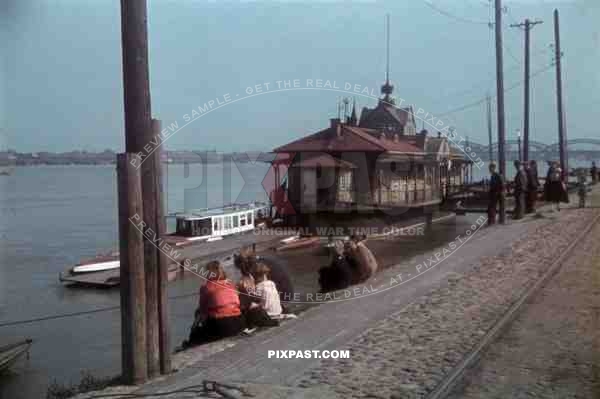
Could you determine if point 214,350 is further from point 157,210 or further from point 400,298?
point 400,298

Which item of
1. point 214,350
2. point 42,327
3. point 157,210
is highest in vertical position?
point 157,210

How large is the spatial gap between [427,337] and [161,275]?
296 centimetres

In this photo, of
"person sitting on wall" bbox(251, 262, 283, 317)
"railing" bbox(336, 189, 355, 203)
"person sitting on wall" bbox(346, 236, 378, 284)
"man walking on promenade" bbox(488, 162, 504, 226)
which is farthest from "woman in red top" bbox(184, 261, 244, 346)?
"railing" bbox(336, 189, 355, 203)

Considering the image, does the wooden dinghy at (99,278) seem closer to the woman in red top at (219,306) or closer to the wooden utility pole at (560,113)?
the woman in red top at (219,306)

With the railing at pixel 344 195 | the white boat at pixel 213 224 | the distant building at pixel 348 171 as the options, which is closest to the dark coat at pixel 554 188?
the distant building at pixel 348 171

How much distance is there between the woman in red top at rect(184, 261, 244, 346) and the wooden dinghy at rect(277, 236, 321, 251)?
71.5 ft

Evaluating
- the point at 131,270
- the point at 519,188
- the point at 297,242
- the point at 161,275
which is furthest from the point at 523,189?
the point at 131,270

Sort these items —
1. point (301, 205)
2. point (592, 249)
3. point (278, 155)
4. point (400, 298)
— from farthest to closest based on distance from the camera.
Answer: point (301, 205) → point (278, 155) → point (592, 249) → point (400, 298)

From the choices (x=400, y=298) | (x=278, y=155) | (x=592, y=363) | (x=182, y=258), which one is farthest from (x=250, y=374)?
(x=278, y=155)

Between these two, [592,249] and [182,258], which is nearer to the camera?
[592,249]

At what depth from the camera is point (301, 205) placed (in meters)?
32.4

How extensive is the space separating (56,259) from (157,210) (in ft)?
103

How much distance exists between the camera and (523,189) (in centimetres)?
2253

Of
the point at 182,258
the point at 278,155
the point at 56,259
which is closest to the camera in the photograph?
the point at 182,258
